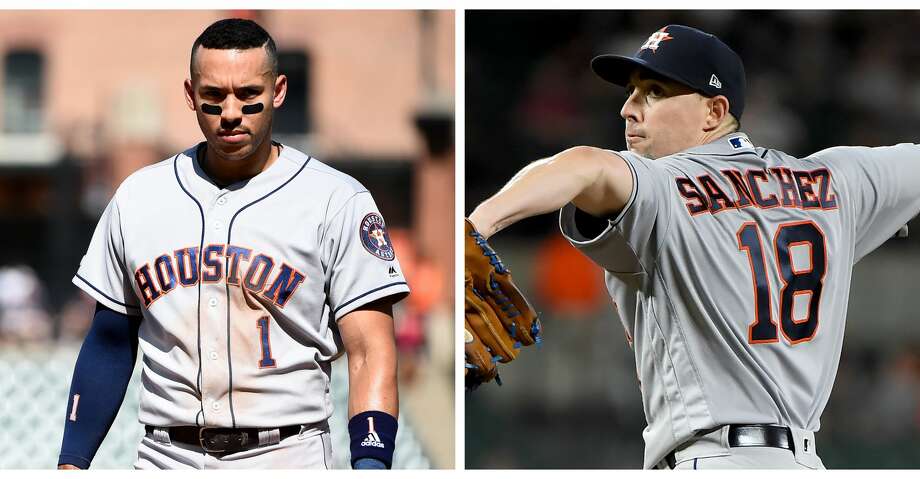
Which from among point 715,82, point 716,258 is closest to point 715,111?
point 715,82

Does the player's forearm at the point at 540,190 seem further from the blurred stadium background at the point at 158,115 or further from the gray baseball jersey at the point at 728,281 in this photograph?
the blurred stadium background at the point at 158,115

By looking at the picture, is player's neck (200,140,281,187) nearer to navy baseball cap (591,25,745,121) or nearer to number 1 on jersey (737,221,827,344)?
navy baseball cap (591,25,745,121)

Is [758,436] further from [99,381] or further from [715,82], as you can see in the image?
[99,381]

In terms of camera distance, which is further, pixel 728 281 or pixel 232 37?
pixel 728 281

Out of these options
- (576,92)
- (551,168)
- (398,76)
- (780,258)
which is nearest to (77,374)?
(551,168)

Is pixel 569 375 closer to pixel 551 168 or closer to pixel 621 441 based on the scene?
pixel 621 441

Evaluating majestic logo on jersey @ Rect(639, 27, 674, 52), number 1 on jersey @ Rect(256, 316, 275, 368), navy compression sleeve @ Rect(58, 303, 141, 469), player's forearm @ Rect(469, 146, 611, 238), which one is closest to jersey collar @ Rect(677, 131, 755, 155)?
majestic logo on jersey @ Rect(639, 27, 674, 52)
